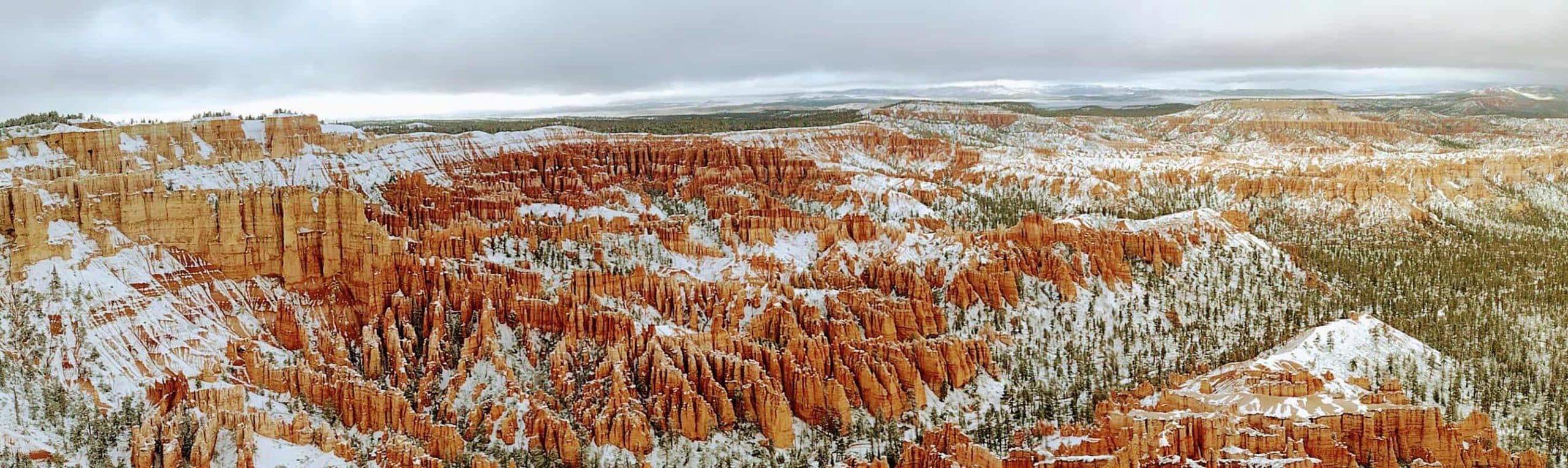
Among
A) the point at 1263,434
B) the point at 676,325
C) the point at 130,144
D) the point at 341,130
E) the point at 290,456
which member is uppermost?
the point at 341,130

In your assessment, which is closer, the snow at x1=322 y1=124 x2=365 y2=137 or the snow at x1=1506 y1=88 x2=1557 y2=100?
the snow at x1=322 y1=124 x2=365 y2=137

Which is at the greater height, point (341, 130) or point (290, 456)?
point (341, 130)

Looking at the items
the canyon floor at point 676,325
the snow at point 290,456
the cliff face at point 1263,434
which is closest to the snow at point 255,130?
the canyon floor at point 676,325

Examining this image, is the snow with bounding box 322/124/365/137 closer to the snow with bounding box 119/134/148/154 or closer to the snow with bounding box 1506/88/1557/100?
the snow with bounding box 119/134/148/154

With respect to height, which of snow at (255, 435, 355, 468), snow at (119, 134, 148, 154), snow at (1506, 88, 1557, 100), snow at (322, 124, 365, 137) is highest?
snow at (1506, 88, 1557, 100)

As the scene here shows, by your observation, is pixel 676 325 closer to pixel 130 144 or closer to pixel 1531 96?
pixel 130 144

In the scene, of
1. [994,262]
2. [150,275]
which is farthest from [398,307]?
[994,262]

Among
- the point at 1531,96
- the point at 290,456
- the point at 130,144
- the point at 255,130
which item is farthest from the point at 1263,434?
the point at 1531,96

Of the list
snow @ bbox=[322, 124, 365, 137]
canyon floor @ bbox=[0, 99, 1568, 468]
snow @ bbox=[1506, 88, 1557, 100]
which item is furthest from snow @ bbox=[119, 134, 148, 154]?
snow @ bbox=[1506, 88, 1557, 100]

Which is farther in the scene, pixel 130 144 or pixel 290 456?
pixel 130 144
